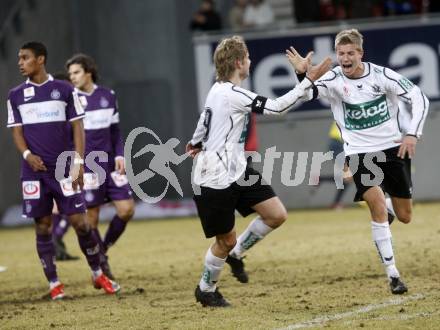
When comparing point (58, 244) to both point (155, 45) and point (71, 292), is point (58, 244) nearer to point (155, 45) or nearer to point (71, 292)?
point (71, 292)

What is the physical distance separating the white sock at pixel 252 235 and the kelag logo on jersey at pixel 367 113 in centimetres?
118

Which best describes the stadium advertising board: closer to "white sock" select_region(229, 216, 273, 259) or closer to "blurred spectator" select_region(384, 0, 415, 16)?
"blurred spectator" select_region(384, 0, 415, 16)

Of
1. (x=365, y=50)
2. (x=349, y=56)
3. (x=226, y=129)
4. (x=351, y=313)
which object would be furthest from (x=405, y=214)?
(x=365, y=50)

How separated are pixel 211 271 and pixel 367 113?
193 centimetres

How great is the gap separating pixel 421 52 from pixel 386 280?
9.54m

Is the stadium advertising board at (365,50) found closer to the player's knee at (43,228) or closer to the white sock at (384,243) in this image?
the player's knee at (43,228)

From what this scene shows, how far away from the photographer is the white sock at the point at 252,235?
9.21m

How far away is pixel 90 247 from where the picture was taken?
9703mm

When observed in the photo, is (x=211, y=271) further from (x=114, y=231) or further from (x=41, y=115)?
(x=114, y=231)

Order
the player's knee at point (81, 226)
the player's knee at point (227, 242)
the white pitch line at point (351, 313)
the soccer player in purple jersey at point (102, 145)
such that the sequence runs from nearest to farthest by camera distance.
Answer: the white pitch line at point (351, 313), the player's knee at point (227, 242), the player's knee at point (81, 226), the soccer player in purple jersey at point (102, 145)

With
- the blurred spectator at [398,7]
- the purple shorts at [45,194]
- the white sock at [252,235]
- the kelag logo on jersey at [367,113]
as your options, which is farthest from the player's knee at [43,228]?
the blurred spectator at [398,7]

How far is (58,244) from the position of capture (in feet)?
43.1

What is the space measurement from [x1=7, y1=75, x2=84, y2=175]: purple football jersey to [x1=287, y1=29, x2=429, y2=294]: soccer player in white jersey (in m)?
2.37

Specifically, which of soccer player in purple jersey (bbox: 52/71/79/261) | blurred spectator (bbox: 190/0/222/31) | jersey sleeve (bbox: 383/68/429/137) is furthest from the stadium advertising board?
jersey sleeve (bbox: 383/68/429/137)
